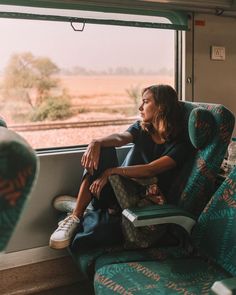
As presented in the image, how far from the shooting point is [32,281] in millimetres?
2123

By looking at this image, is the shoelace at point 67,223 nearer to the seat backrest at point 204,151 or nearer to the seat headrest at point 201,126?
the seat backrest at point 204,151

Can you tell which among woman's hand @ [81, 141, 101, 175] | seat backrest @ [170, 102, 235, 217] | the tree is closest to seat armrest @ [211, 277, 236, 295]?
seat backrest @ [170, 102, 235, 217]

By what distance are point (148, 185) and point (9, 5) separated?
125 cm

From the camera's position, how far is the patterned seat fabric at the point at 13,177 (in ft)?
1.86

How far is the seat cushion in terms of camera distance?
1323mm

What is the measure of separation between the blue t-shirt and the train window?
389 millimetres

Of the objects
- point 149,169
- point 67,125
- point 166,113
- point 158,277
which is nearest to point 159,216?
point 158,277

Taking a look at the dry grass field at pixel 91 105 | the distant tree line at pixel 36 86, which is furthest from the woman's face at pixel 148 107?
the distant tree line at pixel 36 86

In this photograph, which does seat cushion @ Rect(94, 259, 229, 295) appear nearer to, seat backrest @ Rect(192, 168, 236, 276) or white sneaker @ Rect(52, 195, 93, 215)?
seat backrest @ Rect(192, 168, 236, 276)

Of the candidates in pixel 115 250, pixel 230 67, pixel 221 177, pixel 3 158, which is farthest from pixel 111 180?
pixel 230 67

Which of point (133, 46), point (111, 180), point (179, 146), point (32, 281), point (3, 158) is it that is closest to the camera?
point (3, 158)

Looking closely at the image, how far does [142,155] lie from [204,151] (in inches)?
16.6

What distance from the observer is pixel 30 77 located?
7.06ft

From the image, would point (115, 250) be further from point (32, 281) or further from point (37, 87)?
point (37, 87)
